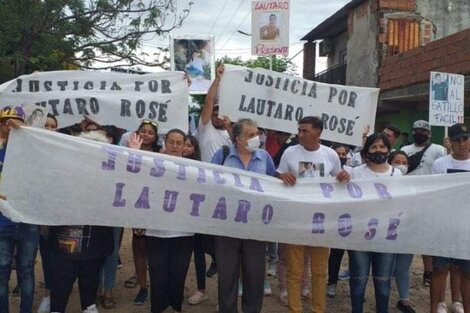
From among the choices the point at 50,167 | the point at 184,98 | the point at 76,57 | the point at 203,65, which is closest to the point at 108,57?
the point at 76,57

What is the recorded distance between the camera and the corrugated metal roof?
20656mm

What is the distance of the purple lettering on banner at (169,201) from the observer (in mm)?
4379

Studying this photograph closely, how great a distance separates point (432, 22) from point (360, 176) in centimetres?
1569

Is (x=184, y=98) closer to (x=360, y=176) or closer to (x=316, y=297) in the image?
(x=360, y=176)

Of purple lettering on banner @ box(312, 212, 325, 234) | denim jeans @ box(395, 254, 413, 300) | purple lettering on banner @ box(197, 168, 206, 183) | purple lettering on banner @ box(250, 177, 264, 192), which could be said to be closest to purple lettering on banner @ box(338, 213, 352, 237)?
purple lettering on banner @ box(312, 212, 325, 234)

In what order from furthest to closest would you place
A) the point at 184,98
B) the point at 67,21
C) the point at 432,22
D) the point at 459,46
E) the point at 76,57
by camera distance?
the point at 432,22 → the point at 459,46 → the point at 76,57 → the point at 67,21 → the point at 184,98

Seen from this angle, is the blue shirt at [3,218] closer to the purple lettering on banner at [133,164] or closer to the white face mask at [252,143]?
the purple lettering on banner at [133,164]

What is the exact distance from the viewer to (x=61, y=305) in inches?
174

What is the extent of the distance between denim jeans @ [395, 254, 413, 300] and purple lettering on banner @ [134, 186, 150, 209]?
2408mm

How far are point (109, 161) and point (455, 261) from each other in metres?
3.12

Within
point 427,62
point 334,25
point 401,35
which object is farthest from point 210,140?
point 334,25

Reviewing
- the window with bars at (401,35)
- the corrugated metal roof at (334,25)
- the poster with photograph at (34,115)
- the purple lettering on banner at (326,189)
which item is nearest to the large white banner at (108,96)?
the poster with photograph at (34,115)

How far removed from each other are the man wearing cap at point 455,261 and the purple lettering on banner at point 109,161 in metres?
2.89

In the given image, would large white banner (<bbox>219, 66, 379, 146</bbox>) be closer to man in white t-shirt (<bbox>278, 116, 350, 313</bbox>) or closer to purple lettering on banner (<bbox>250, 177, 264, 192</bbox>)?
man in white t-shirt (<bbox>278, 116, 350, 313</bbox>)
